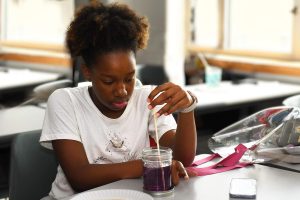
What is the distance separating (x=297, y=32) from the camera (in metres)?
3.92

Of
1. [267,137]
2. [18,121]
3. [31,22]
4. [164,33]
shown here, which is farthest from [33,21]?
[267,137]

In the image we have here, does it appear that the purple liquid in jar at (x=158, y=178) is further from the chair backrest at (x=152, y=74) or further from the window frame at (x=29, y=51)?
the window frame at (x=29, y=51)

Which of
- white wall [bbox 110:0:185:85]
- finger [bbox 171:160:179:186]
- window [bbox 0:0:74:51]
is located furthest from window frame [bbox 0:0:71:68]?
finger [bbox 171:160:179:186]

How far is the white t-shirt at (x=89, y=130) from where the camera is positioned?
61.0 inches

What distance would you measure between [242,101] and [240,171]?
1.54m

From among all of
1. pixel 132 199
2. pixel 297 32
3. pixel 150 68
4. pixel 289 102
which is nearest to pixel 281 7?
pixel 297 32

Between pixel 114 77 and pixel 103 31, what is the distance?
0.17 m

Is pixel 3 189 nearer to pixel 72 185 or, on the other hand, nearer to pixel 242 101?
pixel 72 185

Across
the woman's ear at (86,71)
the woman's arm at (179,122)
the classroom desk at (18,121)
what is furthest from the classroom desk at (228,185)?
the classroom desk at (18,121)

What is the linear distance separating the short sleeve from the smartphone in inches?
20.1

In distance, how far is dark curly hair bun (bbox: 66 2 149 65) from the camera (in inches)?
61.9

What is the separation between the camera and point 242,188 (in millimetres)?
1300

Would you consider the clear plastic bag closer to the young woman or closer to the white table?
the young woman

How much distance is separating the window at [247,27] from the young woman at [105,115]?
8.56 feet
